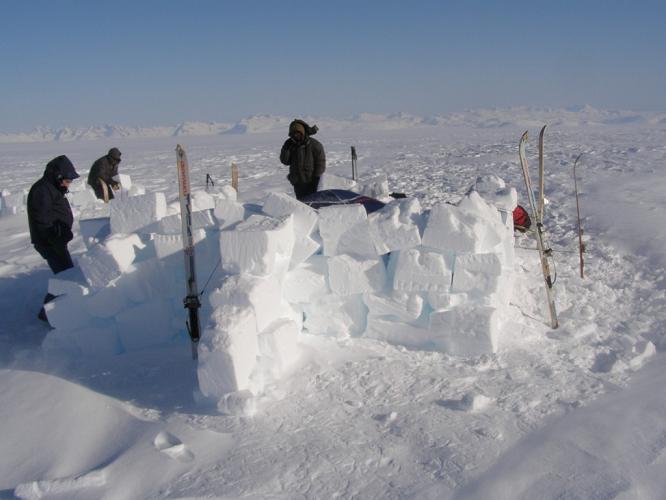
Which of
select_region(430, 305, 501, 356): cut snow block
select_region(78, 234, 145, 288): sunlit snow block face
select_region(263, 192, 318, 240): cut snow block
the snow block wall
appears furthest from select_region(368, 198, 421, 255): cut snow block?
select_region(78, 234, 145, 288): sunlit snow block face

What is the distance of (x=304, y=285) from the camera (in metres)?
4.14

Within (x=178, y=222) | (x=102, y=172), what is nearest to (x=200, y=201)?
(x=178, y=222)

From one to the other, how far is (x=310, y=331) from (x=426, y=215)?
118 cm

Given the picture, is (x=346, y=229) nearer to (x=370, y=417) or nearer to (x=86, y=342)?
(x=370, y=417)

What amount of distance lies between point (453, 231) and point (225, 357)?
1.76 meters

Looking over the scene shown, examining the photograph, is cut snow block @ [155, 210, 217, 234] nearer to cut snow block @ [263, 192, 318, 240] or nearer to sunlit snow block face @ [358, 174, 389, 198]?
cut snow block @ [263, 192, 318, 240]

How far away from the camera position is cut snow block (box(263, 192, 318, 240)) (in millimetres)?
4070

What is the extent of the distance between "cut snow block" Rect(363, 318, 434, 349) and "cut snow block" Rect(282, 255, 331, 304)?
40 centimetres

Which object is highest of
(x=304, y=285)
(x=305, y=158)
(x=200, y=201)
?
(x=305, y=158)

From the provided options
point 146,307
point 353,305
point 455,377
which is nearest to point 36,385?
point 146,307

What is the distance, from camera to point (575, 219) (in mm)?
7621

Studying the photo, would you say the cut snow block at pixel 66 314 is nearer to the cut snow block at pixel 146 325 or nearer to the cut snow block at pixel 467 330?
the cut snow block at pixel 146 325

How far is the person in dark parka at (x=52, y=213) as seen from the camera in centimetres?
482

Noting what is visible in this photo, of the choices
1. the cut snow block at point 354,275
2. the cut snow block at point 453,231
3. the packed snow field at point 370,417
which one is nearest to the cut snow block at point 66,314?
the packed snow field at point 370,417
